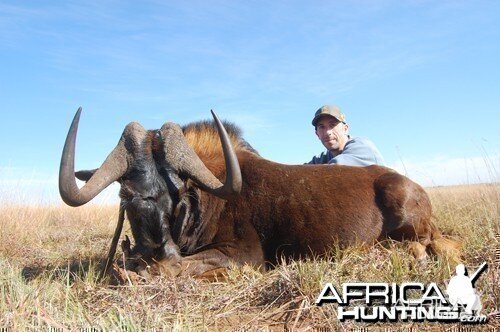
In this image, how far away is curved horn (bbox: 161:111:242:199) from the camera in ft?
14.0

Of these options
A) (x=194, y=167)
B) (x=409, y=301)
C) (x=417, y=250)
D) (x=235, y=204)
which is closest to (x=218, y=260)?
(x=235, y=204)

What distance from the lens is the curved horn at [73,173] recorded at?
4016 millimetres

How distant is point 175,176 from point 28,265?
2.51 metres

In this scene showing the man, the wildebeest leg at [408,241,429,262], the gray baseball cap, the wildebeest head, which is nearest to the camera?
the wildebeest head

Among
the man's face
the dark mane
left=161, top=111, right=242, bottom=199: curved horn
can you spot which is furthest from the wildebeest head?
the man's face

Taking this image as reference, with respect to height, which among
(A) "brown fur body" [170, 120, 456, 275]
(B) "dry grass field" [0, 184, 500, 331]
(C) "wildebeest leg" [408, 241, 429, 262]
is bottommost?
(B) "dry grass field" [0, 184, 500, 331]

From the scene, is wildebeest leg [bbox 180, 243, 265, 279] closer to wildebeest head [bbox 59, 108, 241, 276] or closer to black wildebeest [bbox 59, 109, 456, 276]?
black wildebeest [bbox 59, 109, 456, 276]

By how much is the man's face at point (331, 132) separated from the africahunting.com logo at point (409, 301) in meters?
4.43

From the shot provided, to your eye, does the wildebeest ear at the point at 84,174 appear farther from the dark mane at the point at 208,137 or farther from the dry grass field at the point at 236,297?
the dry grass field at the point at 236,297

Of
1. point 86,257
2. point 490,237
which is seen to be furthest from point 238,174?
point 86,257

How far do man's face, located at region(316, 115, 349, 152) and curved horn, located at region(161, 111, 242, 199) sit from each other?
3353mm

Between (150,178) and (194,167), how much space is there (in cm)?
43

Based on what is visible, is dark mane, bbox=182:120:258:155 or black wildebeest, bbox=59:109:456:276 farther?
dark mane, bbox=182:120:258:155

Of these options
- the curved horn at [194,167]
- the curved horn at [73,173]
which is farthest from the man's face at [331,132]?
the curved horn at [73,173]
